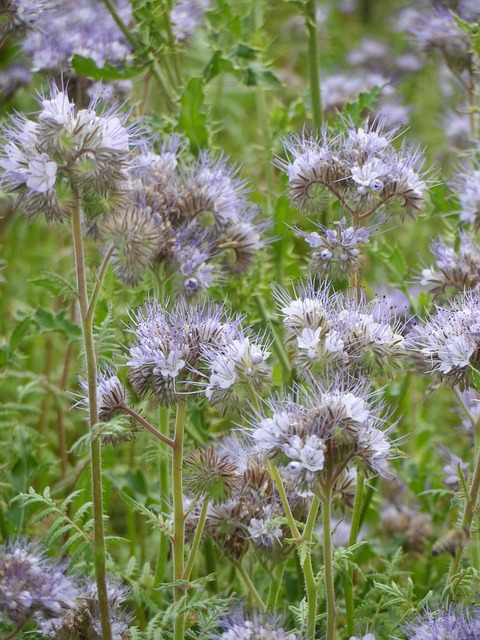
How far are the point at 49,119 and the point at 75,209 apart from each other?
0.81 ft

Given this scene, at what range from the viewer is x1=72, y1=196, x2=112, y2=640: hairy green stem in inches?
92.6

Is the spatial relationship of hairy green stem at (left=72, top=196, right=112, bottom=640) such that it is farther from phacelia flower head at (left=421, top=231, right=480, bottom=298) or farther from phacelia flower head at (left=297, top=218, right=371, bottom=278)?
phacelia flower head at (left=421, top=231, right=480, bottom=298)

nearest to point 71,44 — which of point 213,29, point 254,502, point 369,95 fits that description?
point 213,29

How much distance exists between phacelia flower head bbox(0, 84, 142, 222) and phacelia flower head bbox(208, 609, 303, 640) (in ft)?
3.74

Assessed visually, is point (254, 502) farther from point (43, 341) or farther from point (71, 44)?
point (43, 341)

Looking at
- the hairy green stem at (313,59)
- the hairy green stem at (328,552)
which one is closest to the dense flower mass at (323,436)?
the hairy green stem at (328,552)

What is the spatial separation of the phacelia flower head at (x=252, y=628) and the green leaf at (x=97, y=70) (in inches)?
85.4

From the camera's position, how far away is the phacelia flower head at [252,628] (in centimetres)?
221

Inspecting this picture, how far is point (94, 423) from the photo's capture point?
2.36 m

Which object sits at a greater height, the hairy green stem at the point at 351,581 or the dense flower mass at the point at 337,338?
the dense flower mass at the point at 337,338

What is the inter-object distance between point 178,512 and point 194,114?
1792 millimetres

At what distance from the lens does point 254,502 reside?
2570 mm

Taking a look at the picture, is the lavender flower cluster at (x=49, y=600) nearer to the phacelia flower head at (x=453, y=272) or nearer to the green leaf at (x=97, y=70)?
the phacelia flower head at (x=453, y=272)

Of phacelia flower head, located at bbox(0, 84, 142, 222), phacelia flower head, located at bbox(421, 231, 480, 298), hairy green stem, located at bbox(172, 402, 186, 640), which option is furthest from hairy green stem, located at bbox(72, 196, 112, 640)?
phacelia flower head, located at bbox(421, 231, 480, 298)
